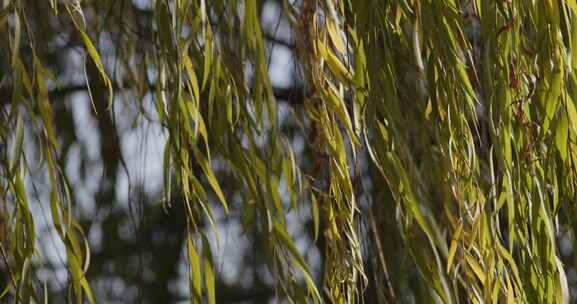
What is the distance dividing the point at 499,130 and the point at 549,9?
0.39ft

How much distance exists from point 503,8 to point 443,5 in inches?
2.0

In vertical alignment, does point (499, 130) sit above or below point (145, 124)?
below

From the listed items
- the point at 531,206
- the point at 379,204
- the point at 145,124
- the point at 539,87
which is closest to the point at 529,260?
the point at 531,206

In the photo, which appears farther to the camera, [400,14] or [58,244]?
[58,244]

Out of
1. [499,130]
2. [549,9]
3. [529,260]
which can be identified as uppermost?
[549,9]

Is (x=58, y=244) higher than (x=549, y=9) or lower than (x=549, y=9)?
lower

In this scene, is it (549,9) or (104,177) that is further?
(104,177)

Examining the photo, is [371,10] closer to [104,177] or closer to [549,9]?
[549,9]

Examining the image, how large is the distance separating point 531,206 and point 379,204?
420 mm

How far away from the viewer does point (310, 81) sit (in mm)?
914

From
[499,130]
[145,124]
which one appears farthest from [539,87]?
[145,124]

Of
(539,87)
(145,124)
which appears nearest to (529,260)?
(539,87)

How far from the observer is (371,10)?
2.79 feet

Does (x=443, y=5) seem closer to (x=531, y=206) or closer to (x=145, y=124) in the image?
(x=531, y=206)
